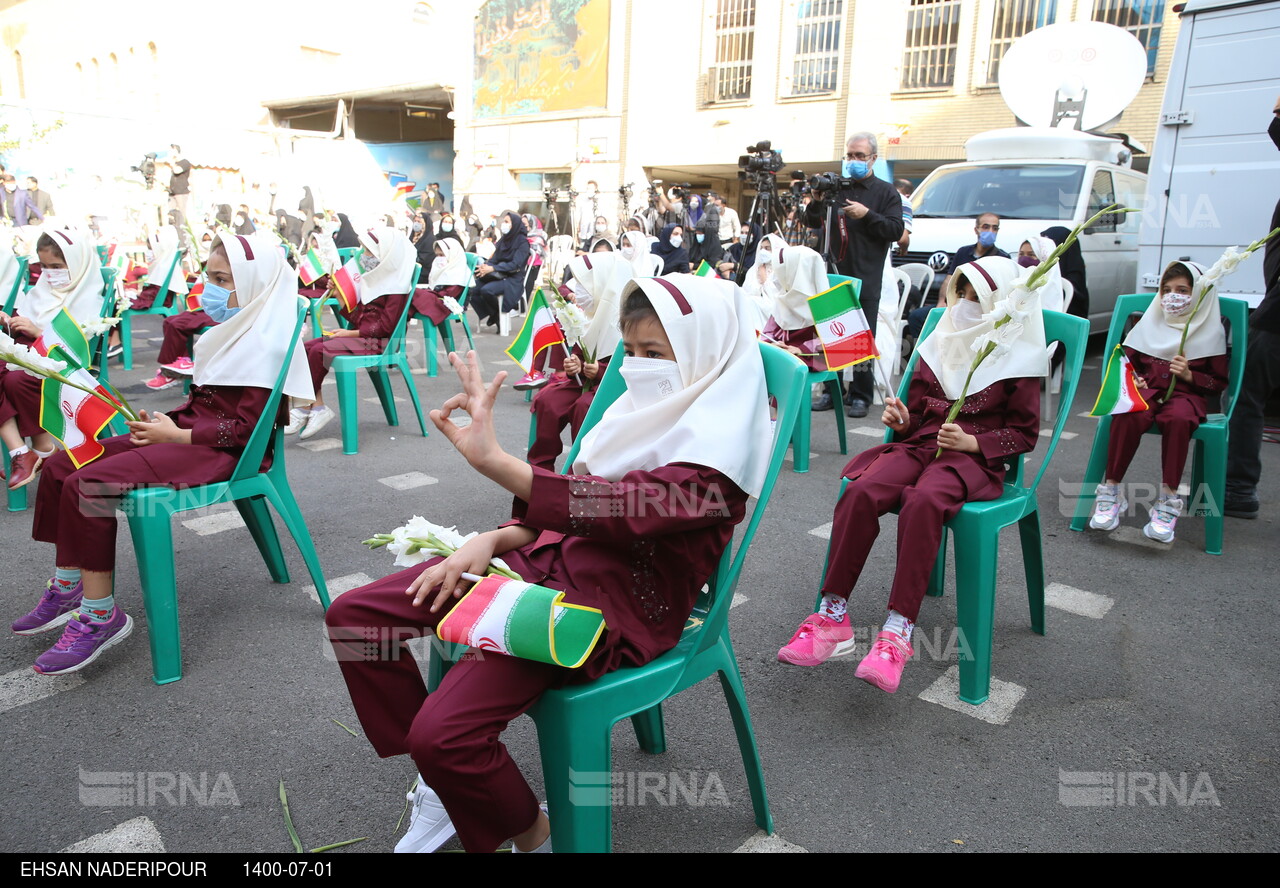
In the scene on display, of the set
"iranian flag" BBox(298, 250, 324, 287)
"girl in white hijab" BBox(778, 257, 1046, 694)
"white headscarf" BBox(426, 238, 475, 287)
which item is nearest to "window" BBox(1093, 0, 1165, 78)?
"white headscarf" BBox(426, 238, 475, 287)

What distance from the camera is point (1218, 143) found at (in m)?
5.25

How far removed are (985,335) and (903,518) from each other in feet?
1.93

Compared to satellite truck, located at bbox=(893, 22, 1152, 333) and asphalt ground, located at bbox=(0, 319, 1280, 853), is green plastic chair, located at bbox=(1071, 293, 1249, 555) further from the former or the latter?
satellite truck, located at bbox=(893, 22, 1152, 333)

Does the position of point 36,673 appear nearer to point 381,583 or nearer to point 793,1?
point 381,583

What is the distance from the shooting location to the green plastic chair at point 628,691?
1.41 m

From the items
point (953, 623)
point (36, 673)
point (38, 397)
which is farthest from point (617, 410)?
point (38, 397)

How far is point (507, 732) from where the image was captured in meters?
2.15

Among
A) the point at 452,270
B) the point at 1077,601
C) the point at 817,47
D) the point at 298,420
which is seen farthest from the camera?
the point at 817,47

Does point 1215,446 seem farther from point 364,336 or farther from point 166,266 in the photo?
point 166,266

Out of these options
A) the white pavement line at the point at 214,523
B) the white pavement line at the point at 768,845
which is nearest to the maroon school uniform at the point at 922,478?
the white pavement line at the point at 768,845

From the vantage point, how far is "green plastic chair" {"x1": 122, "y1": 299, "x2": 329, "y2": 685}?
2.22 metres

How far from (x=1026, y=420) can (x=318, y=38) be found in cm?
3377

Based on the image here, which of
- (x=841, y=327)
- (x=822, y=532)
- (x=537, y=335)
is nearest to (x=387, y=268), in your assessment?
(x=537, y=335)

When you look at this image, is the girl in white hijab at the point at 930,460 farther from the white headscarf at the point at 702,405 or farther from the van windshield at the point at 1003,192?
the van windshield at the point at 1003,192
